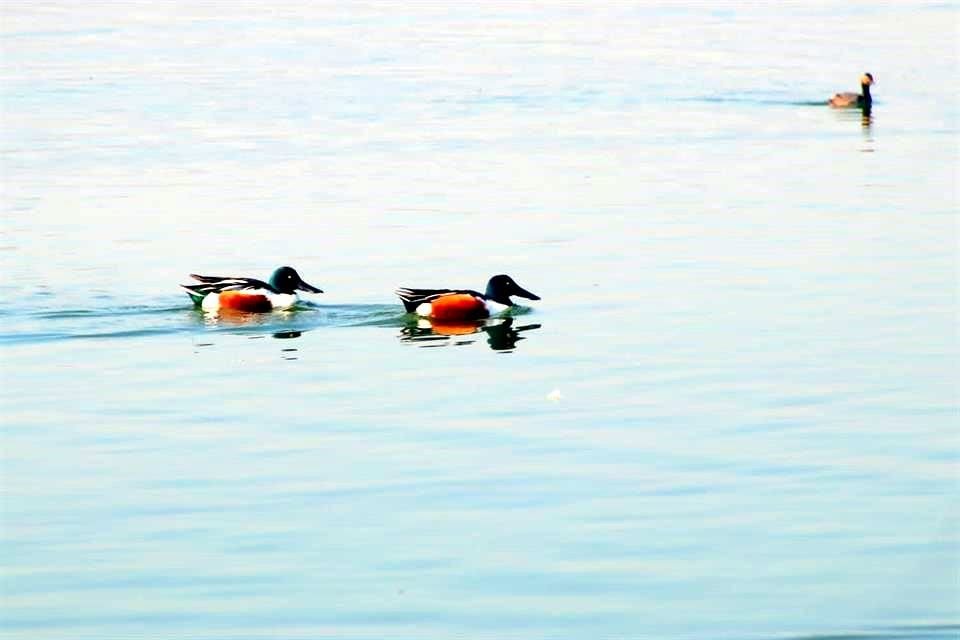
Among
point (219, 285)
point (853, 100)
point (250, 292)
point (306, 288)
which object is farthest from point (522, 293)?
point (853, 100)

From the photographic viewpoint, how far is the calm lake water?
405 inches

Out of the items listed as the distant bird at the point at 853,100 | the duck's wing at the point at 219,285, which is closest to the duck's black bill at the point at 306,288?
the duck's wing at the point at 219,285

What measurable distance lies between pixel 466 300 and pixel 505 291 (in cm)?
38

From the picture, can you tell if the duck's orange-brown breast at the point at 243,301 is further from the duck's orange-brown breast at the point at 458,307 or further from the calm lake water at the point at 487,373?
the duck's orange-brown breast at the point at 458,307

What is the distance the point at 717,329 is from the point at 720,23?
3831 centimetres

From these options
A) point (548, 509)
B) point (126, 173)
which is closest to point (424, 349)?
point (548, 509)

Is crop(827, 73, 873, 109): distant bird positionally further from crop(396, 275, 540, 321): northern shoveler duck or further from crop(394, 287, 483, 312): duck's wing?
crop(394, 287, 483, 312): duck's wing

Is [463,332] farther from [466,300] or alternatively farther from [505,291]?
[505,291]

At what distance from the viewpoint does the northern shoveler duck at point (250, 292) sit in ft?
62.3

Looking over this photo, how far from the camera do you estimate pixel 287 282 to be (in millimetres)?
19156

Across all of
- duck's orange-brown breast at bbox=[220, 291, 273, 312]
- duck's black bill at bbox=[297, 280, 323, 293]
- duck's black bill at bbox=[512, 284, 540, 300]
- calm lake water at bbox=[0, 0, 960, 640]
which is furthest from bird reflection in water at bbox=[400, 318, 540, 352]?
duck's orange-brown breast at bbox=[220, 291, 273, 312]

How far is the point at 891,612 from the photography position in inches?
380

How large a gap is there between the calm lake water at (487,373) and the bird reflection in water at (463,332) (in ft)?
0.22

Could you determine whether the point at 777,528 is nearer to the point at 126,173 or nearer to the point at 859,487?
the point at 859,487
